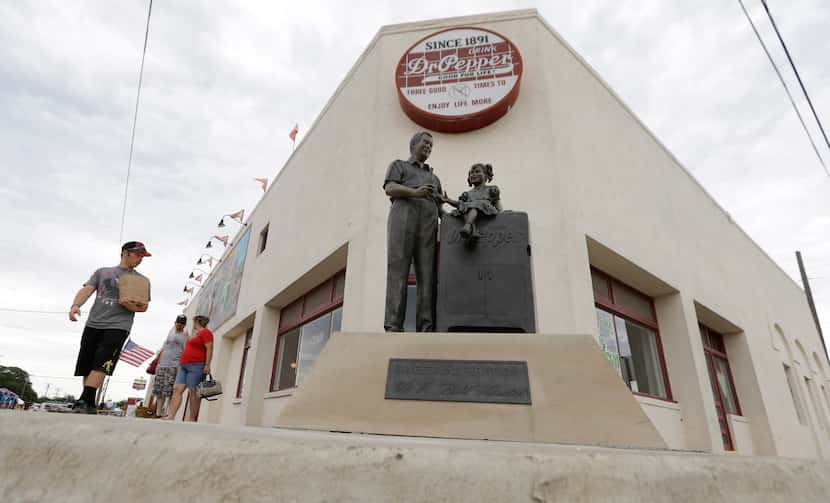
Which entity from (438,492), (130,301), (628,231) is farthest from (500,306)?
(628,231)

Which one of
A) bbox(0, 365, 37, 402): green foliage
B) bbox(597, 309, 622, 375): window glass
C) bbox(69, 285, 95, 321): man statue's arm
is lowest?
bbox(69, 285, 95, 321): man statue's arm

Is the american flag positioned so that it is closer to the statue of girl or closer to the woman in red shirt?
the woman in red shirt

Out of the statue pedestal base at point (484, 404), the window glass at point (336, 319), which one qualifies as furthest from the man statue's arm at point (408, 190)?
the window glass at point (336, 319)

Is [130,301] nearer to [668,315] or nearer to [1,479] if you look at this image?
[1,479]

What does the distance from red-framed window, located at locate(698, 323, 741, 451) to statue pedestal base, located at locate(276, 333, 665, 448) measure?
9.04 m

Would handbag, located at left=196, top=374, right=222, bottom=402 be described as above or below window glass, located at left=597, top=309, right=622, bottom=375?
below

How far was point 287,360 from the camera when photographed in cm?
A: 914

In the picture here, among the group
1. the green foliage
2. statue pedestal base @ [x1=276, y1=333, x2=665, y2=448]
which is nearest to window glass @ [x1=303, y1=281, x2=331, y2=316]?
statue pedestal base @ [x1=276, y1=333, x2=665, y2=448]

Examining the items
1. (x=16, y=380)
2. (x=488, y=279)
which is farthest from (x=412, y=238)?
(x=16, y=380)

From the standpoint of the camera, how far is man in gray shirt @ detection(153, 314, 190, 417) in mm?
7605

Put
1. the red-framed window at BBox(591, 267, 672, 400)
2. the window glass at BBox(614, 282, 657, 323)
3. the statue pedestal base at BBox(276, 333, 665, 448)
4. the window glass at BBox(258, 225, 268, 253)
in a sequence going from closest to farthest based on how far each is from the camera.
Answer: the statue pedestal base at BBox(276, 333, 665, 448) < the red-framed window at BBox(591, 267, 672, 400) < the window glass at BBox(614, 282, 657, 323) < the window glass at BBox(258, 225, 268, 253)

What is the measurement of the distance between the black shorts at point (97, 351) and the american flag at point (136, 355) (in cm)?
1600

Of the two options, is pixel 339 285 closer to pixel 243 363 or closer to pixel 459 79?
pixel 459 79

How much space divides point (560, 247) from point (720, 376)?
24.2 feet
